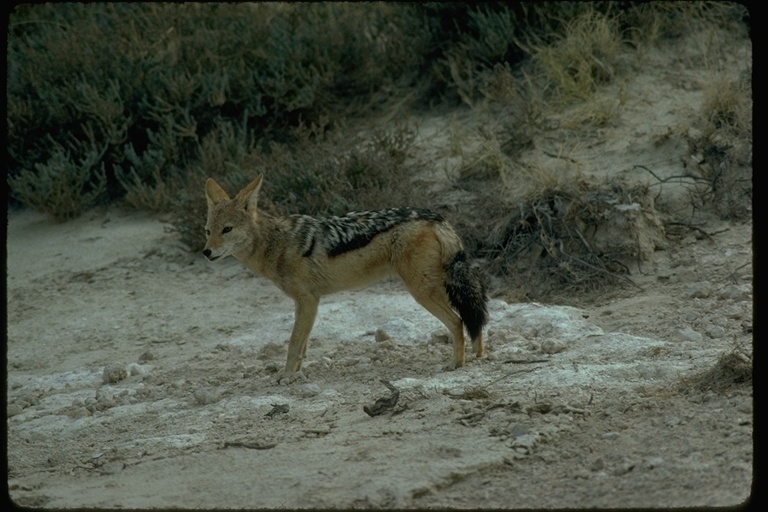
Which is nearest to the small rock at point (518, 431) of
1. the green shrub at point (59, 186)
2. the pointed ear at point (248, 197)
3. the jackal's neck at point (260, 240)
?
the jackal's neck at point (260, 240)

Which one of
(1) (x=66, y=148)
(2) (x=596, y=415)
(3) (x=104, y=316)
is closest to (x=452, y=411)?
(2) (x=596, y=415)

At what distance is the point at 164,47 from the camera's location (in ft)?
43.2

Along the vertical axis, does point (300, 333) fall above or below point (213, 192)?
below

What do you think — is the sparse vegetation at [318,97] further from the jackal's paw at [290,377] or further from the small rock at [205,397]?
the small rock at [205,397]

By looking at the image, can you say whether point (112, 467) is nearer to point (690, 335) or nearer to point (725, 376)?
point (725, 376)

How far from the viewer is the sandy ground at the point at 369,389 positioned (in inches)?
199

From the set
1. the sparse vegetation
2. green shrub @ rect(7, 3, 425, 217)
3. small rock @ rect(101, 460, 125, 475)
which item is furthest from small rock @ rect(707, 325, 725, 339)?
green shrub @ rect(7, 3, 425, 217)

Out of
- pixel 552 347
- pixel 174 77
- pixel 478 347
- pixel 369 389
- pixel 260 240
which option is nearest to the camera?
pixel 369 389

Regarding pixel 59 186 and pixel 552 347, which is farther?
pixel 59 186

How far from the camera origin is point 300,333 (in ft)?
25.4

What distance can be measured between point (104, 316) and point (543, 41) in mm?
6325

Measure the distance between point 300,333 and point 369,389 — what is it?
103 centimetres

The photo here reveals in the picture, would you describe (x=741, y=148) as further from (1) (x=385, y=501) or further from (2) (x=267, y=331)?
(1) (x=385, y=501)

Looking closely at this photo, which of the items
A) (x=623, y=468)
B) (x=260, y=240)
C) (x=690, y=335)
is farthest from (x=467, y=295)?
(x=623, y=468)
